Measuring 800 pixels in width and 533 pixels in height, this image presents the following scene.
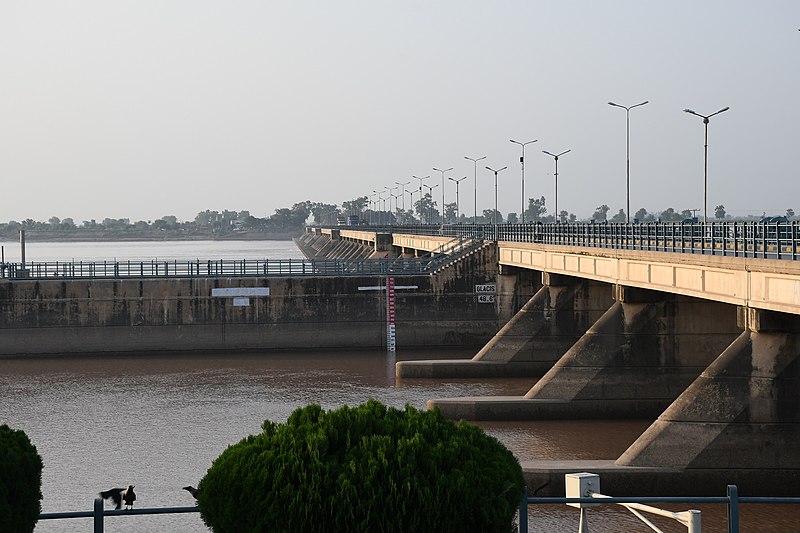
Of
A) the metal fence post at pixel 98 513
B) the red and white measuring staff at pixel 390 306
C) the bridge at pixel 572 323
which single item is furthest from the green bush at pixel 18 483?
the red and white measuring staff at pixel 390 306

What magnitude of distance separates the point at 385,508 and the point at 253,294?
168ft

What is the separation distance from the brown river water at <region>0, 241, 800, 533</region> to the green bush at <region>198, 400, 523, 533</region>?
13480mm

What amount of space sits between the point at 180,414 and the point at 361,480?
31.5 metres

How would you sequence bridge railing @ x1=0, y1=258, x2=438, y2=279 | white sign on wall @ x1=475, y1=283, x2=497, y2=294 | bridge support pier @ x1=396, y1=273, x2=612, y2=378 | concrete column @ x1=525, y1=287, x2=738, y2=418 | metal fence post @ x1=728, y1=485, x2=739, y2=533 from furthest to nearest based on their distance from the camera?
bridge railing @ x1=0, y1=258, x2=438, y2=279, white sign on wall @ x1=475, y1=283, x2=497, y2=294, bridge support pier @ x1=396, y1=273, x2=612, y2=378, concrete column @ x1=525, y1=287, x2=738, y2=418, metal fence post @ x1=728, y1=485, x2=739, y2=533

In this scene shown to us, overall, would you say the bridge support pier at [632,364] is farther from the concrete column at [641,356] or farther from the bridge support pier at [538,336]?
the bridge support pier at [538,336]

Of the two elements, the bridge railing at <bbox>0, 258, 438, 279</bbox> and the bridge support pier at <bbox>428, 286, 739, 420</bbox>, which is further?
the bridge railing at <bbox>0, 258, 438, 279</bbox>

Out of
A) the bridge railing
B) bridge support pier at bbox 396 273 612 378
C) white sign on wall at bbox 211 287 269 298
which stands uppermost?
the bridge railing

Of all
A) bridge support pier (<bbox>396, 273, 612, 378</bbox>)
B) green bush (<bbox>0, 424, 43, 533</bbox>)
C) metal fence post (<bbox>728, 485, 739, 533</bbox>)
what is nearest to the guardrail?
bridge support pier (<bbox>396, 273, 612, 378</bbox>)

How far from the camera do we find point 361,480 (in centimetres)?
1110

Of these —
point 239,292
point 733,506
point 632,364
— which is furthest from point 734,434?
point 239,292

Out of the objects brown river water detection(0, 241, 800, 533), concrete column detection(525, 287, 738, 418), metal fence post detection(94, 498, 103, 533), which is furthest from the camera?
concrete column detection(525, 287, 738, 418)

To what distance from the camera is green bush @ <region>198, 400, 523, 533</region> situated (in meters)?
11.0

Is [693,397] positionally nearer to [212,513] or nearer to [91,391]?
[212,513]

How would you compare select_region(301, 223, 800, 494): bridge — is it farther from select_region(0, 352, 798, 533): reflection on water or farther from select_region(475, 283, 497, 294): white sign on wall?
select_region(0, 352, 798, 533): reflection on water
